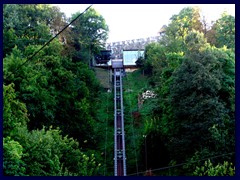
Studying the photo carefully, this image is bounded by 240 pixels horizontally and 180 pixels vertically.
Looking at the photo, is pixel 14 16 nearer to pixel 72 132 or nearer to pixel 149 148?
pixel 72 132

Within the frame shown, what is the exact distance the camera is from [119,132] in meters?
20.0

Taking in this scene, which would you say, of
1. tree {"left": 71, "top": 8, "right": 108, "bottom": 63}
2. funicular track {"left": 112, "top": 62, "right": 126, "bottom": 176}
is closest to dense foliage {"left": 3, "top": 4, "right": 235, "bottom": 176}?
funicular track {"left": 112, "top": 62, "right": 126, "bottom": 176}

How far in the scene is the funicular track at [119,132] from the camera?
55.4 ft

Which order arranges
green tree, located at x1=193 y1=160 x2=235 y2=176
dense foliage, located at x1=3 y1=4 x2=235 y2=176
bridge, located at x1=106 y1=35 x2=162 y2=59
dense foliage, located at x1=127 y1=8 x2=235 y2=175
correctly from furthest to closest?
bridge, located at x1=106 y1=35 x2=162 y2=59
dense foliage, located at x1=127 y1=8 x2=235 y2=175
green tree, located at x1=193 y1=160 x2=235 y2=176
dense foliage, located at x1=3 y1=4 x2=235 y2=176

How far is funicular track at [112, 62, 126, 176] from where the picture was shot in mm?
16880

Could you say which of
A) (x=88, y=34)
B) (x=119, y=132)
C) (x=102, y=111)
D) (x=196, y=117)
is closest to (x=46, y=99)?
(x=119, y=132)

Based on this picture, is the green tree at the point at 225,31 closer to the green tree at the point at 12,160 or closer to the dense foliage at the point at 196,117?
the dense foliage at the point at 196,117

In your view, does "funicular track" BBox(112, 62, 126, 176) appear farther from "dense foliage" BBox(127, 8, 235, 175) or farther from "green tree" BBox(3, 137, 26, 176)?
"green tree" BBox(3, 137, 26, 176)

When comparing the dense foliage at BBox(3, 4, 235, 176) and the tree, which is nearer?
the dense foliage at BBox(3, 4, 235, 176)

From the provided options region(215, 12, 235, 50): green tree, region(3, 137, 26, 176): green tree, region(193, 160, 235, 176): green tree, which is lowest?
region(193, 160, 235, 176): green tree

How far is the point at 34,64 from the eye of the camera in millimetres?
17656

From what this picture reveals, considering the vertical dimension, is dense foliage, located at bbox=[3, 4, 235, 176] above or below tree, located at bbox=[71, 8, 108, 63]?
below

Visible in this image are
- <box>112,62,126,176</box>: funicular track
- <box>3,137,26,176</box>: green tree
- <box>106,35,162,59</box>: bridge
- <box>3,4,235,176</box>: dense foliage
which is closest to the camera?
<box>3,137,26,176</box>: green tree

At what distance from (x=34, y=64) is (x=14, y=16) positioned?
6.99 m
